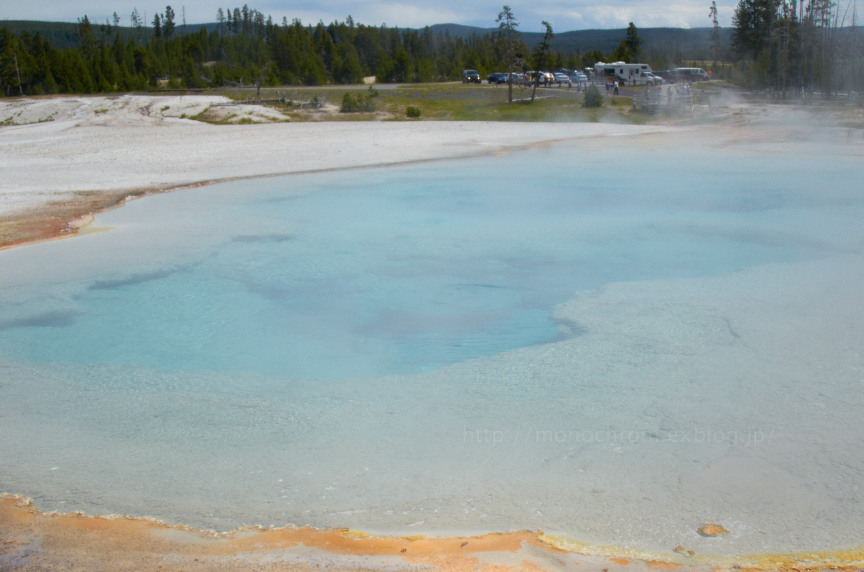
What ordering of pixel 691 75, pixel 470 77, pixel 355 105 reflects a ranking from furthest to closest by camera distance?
pixel 470 77
pixel 691 75
pixel 355 105

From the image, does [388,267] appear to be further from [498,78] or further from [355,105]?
[498,78]

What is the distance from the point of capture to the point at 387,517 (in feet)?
11.7

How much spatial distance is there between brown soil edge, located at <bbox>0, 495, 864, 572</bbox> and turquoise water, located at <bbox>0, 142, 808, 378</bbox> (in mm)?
2097

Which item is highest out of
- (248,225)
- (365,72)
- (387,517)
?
(365,72)

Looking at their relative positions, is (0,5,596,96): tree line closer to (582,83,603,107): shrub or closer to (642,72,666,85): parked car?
(642,72,666,85): parked car

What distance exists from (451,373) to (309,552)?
2.26 meters

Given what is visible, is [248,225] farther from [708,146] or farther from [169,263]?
[708,146]

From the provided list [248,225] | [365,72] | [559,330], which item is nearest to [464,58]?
[365,72]

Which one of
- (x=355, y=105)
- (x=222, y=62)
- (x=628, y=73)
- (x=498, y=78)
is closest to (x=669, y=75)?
(x=628, y=73)

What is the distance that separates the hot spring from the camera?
3693 millimetres

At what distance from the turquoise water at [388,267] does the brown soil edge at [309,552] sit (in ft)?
6.88

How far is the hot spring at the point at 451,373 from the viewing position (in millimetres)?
3693

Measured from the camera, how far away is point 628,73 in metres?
46.5

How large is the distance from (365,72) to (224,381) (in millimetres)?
59180
